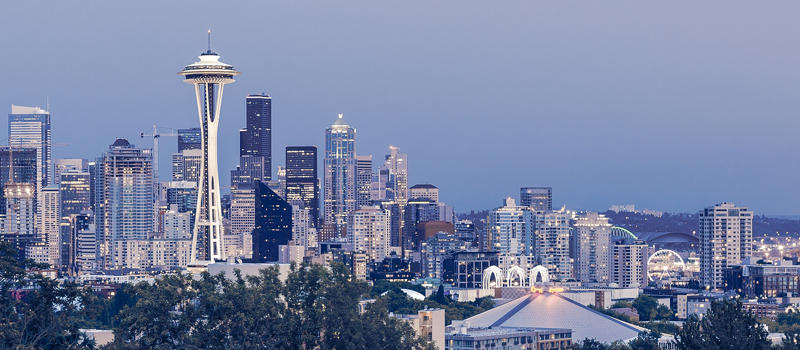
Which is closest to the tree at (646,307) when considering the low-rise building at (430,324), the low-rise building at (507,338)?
the low-rise building at (507,338)

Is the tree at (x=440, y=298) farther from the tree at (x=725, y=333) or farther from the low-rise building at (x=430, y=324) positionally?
the tree at (x=725, y=333)

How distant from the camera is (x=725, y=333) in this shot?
157 ft

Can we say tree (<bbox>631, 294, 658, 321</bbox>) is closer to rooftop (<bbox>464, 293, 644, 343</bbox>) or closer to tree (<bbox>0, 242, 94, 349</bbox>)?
rooftop (<bbox>464, 293, 644, 343</bbox>)

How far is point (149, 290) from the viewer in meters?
47.3

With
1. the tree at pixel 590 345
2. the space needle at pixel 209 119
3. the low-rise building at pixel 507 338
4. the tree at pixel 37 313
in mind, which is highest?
the space needle at pixel 209 119

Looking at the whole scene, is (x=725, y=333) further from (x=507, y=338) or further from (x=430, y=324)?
(x=507, y=338)

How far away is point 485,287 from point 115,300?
7280cm

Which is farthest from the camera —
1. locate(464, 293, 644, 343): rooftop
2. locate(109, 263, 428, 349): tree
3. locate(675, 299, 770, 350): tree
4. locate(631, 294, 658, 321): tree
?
locate(631, 294, 658, 321): tree

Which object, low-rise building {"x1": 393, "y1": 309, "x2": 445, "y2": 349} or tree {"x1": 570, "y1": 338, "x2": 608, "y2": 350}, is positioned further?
tree {"x1": 570, "y1": 338, "x2": 608, "y2": 350}

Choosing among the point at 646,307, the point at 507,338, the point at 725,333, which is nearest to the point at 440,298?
the point at 646,307

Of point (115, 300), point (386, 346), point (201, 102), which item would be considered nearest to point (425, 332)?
point (386, 346)

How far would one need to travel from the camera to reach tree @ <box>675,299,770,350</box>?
47.6 meters

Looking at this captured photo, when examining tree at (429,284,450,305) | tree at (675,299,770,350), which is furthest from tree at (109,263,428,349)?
tree at (429,284,450,305)

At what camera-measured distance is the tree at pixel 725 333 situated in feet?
156
